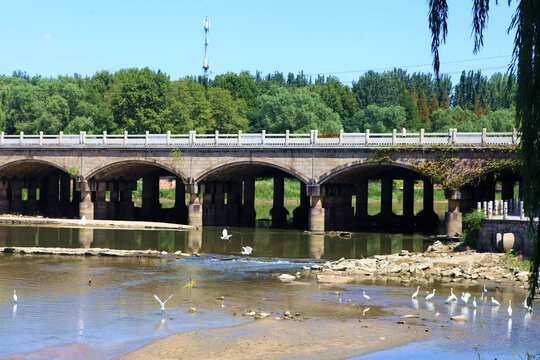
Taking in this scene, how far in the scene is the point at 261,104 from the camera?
111500mm

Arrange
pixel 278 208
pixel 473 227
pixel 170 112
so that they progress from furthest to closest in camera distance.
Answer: pixel 170 112 < pixel 278 208 < pixel 473 227

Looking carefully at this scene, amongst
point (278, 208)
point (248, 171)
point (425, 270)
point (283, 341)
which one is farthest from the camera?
point (278, 208)

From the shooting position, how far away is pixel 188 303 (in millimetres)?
28188

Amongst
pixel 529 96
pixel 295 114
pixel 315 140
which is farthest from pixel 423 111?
pixel 529 96

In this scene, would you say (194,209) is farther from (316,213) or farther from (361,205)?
(361,205)

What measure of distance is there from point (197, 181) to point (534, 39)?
167 feet

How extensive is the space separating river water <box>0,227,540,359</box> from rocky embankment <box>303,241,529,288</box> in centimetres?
191

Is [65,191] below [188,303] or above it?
above

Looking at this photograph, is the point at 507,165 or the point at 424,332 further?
the point at 507,165

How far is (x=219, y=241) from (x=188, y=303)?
24.3 metres

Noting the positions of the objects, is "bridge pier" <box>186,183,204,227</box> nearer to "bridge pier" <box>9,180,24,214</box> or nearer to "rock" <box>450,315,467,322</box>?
"bridge pier" <box>9,180,24,214</box>

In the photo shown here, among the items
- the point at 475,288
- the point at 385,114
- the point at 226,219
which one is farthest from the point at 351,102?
the point at 475,288

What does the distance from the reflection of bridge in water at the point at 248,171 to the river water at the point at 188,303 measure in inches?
407

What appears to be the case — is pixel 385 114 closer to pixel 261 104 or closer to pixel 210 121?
pixel 261 104
